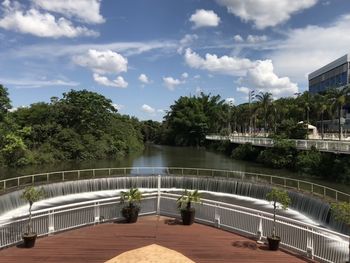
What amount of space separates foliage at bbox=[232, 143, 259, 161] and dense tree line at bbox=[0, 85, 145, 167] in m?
Result: 23.4

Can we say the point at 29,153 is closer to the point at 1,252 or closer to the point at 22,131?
the point at 22,131

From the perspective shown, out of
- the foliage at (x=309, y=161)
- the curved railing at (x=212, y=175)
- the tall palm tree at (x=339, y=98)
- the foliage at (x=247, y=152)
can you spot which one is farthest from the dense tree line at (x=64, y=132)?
the tall palm tree at (x=339, y=98)

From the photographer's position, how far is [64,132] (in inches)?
2621

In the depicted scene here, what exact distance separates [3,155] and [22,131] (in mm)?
6344

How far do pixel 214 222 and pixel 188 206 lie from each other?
1.26 m

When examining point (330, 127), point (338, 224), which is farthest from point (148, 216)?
point (330, 127)

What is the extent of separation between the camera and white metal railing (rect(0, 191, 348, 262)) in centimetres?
1238

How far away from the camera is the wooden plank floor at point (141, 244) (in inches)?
479

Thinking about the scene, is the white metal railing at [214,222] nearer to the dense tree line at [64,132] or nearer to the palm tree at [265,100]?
the dense tree line at [64,132]

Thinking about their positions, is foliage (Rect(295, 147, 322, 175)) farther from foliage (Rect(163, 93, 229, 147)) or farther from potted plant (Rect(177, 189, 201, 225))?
foliage (Rect(163, 93, 229, 147))

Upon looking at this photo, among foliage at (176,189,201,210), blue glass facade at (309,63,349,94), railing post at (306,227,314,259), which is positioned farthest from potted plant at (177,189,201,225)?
blue glass facade at (309,63,349,94)

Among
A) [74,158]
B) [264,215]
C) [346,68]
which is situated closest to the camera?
[264,215]

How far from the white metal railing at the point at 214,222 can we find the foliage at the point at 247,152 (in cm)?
4824

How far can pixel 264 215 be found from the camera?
583 inches
